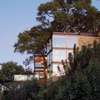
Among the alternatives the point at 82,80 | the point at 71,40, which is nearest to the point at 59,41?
the point at 71,40

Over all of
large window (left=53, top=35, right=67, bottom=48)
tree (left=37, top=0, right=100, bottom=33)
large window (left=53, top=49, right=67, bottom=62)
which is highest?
tree (left=37, top=0, right=100, bottom=33)

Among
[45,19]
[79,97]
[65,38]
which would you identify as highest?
[45,19]

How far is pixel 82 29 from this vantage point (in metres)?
58.2

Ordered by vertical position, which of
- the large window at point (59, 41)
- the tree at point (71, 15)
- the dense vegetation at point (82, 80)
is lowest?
the dense vegetation at point (82, 80)

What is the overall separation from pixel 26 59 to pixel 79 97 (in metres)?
40.2

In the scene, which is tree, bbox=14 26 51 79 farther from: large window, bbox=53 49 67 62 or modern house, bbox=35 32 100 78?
large window, bbox=53 49 67 62

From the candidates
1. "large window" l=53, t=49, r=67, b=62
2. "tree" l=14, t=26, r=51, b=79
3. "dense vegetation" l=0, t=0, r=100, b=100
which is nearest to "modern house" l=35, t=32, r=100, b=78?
"large window" l=53, t=49, r=67, b=62

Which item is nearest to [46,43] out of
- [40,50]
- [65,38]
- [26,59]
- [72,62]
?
[40,50]

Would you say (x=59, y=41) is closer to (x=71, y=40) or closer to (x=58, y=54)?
(x=71, y=40)

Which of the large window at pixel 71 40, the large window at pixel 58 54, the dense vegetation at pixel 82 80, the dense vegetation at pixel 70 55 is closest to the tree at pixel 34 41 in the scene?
the dense vegetation at pixel 70 55

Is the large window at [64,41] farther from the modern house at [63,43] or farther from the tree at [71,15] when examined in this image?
the tree at [71,15]

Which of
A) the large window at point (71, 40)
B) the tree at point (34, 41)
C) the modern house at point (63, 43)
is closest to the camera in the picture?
the modern house at point (63, 43)

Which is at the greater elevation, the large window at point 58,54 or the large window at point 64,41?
the large window at point 64,41

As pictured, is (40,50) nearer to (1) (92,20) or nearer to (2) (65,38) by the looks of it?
(1) (92,20)
